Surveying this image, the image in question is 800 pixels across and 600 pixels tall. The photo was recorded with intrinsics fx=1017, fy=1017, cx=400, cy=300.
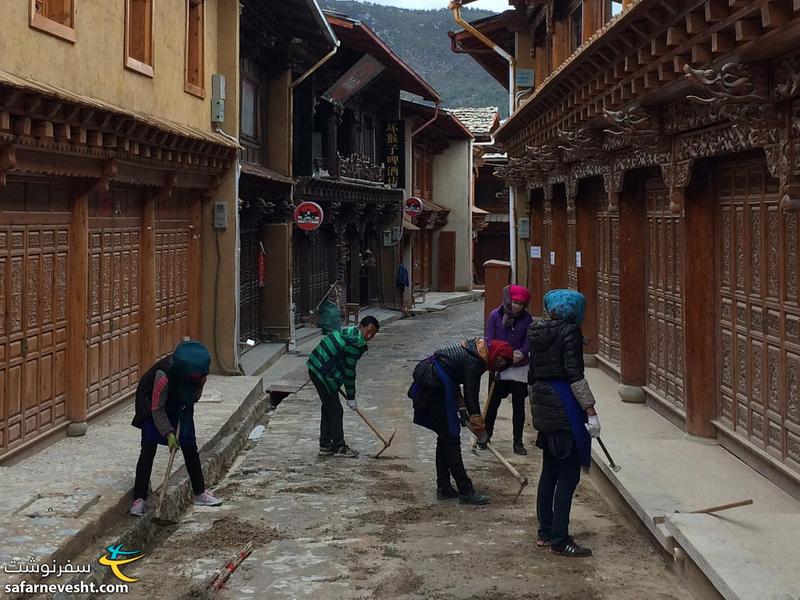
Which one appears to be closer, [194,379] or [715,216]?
[194,379]

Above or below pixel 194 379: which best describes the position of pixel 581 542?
below

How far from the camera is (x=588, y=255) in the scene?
603 inches

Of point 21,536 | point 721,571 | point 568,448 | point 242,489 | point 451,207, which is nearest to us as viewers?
point 721,571

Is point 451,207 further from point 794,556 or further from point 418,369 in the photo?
point 794,556

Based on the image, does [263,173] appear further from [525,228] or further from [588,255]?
[525,228]

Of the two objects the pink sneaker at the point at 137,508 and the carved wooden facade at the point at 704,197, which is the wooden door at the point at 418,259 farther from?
the pink sneaker at the point at 137,508

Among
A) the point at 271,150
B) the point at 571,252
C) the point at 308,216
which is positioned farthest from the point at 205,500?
the point at 271,150

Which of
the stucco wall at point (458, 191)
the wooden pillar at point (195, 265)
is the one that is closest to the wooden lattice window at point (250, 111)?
the wooden pillar at point (195, 265)

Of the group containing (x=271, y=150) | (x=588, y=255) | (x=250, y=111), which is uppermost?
(x=250, y=111)

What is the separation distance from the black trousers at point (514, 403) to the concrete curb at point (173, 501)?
2810mm

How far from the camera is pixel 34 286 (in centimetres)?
943

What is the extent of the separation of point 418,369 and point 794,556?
11.8ft

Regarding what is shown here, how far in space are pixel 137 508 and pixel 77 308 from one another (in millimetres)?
3226

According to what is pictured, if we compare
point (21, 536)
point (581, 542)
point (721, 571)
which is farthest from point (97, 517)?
point (721, 571)
